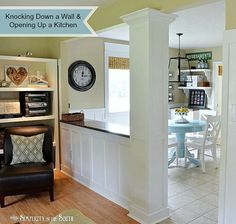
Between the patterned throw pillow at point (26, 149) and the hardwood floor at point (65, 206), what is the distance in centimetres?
48

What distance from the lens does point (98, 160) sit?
356 cm

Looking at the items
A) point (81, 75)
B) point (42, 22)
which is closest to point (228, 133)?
point (42, 22)

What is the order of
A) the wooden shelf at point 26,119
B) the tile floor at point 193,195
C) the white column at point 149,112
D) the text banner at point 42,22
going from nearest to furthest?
the white column at point 149,112 < the text banner at point 42,22 < the tile floor at point 193,195 < the wooden shelf at point 26,119

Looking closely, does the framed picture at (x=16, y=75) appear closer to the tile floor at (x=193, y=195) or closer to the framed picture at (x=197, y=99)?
the tile floor at (x=193, y=195)

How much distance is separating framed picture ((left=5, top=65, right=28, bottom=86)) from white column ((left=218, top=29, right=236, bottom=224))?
3301mm

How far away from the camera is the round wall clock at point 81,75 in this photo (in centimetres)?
480

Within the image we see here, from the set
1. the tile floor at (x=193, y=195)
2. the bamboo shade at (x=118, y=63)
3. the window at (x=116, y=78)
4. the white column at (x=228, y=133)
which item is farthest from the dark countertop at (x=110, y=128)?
the bamboo shade at (x=118, y=63)

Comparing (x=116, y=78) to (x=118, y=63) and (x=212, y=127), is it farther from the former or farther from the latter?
(x=212, y=127)

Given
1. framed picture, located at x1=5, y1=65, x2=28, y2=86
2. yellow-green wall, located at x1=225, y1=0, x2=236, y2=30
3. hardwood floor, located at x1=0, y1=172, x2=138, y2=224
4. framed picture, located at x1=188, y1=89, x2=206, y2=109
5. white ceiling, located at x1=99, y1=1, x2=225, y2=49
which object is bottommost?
hardwood floor, located at x1=0, y1=172, x2=138, y2=224

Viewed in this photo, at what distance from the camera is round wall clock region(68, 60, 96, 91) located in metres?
4.80

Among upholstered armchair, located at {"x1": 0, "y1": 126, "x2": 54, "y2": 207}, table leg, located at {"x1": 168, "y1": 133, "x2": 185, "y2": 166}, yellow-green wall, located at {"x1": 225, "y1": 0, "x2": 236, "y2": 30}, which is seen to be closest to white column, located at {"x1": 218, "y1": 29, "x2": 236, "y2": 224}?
yellow-green wall, located at {"x1": 225, "y1": 0, "x2": 236, "y2": 30}

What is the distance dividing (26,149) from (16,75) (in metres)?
1.32

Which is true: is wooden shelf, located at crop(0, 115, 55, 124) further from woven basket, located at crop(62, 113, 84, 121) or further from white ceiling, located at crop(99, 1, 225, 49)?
white ceiling, located at crop(99, 1, 225, 49)

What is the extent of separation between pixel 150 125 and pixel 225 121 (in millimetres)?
Answer: 816
